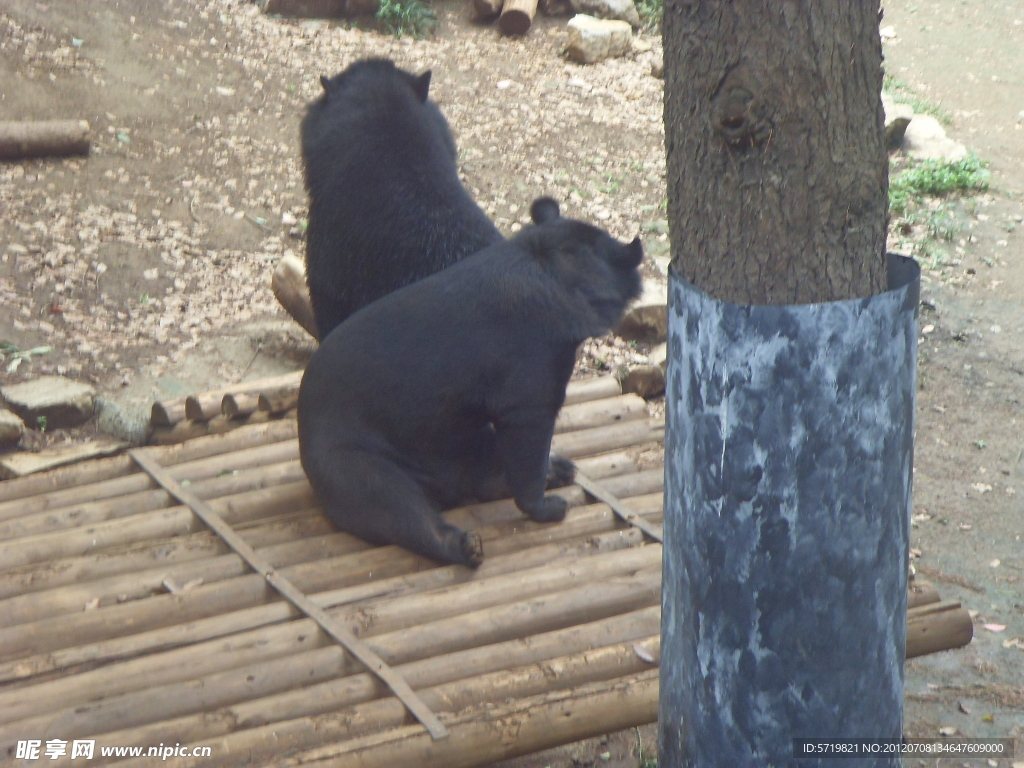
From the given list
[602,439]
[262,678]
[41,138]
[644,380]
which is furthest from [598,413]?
[41,138]

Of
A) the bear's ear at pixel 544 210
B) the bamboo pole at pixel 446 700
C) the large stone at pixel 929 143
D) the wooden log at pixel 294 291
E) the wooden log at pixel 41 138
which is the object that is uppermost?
the bear's ear at pixel 544 210

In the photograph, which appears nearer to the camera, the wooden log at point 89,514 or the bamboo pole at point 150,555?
the bamboo pole at point 150,555

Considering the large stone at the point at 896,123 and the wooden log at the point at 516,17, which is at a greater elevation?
the wooden log at the point at 516,17

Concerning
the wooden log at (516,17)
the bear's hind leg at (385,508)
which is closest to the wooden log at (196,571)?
the bear's hind leg at (385,508)

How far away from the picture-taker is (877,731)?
2.39 meters

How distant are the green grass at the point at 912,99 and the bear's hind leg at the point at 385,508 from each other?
7.87m

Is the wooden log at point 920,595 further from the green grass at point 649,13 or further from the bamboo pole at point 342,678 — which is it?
the green grass at point 649,13

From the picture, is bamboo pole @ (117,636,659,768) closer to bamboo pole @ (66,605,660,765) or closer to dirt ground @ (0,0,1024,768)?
bamboo pole @ (66,605,660,765)

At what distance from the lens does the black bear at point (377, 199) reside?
509 centimetres

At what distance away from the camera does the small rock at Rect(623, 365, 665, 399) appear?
5.81 meters

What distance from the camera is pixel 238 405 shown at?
4.95 m

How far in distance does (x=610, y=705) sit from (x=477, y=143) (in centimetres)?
646

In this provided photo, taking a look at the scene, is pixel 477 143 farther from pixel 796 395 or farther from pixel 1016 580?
pixel 796 395

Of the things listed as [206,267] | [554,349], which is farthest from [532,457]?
[206,267]
